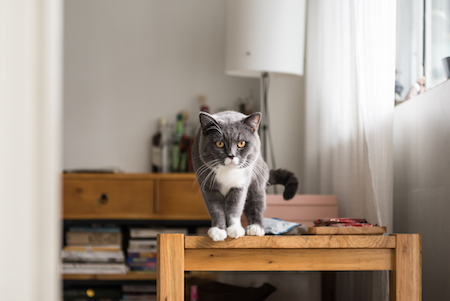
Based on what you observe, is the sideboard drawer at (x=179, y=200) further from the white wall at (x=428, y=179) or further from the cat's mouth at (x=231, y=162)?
the cat's mouth at (x=231, y=162)

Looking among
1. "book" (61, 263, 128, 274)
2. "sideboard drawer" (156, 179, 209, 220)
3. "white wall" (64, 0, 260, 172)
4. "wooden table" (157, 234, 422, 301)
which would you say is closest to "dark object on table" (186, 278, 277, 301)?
"wooden table" (157, 234, 422, 301)

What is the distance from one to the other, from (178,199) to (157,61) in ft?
3.00

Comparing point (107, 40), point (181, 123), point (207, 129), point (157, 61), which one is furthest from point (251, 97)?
point (207, 129)

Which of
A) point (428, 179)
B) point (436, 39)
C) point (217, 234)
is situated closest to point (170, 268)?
point (217, 234)

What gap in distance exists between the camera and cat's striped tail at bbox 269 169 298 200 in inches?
45.5

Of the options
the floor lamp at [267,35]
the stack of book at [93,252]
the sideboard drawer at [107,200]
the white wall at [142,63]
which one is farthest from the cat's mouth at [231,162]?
the white wall at [142,63]

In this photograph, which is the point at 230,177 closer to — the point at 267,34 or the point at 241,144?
the point at 241,144

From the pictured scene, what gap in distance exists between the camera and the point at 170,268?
0.91 metres

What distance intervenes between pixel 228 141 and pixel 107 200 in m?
1.42

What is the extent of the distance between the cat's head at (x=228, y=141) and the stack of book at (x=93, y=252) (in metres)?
1.41

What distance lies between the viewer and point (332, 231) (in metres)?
0.95

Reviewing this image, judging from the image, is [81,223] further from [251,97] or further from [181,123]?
[251,97]

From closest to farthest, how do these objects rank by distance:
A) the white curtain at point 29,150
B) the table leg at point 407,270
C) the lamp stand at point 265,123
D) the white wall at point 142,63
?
the white curtain at point 29,150, the table leg at point 407,270, the lamp stand at point 265,123, the white wall at point 142,63

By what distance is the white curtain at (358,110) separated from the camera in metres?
1.23
